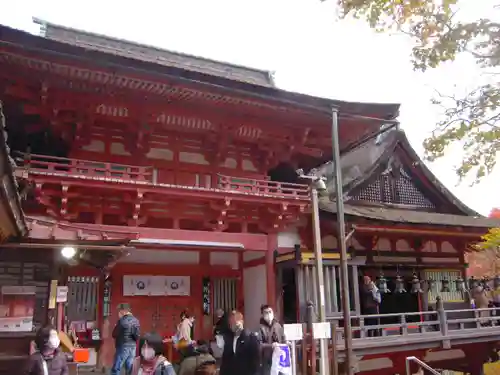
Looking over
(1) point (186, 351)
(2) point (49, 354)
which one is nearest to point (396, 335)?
(1) point (186, 351)

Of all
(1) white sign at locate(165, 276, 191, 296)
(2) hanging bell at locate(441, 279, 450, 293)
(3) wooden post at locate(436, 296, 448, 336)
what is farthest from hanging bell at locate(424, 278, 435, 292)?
(1) white sign at locate(165, 276, 191, 296)

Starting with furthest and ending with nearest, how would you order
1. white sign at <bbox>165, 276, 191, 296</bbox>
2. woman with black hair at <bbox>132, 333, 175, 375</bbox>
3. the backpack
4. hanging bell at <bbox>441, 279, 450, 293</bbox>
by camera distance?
hanging bell at <bbox>441, 279, 450, 293</bbox> → white sign at <bbox>165, 276, 191, 296</bbox> → the backpack → woman with black hair at <bbox>132, 333, 175, 375</bbox>

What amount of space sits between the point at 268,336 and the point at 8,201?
14.4ft

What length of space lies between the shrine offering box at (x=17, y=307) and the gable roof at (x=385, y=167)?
8.59 meters

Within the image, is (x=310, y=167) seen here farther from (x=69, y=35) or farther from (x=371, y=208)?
(x=69, y=35)

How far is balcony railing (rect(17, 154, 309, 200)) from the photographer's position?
9781mm

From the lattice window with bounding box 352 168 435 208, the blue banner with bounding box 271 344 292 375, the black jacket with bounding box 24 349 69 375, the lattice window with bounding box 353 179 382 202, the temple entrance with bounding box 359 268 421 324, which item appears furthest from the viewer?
the lattice window with bounding box 352 168 435 208

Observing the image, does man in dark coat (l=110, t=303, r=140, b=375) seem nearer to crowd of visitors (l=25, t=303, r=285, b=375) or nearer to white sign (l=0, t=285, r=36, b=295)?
crowd of visitors (l=25, t=303, r=285, b=375)

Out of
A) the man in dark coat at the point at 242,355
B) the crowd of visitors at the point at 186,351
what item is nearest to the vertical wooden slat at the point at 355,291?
the crowd of visitors at the point at 186,351

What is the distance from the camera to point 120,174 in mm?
11508

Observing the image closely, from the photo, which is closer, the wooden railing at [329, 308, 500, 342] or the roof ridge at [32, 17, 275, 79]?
the wooden railing at [329, 308, 500, 342]

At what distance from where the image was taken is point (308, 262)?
1227 centimetres

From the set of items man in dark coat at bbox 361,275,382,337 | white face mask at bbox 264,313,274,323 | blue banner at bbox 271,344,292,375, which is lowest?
blue banner at bbox 271,344,292,375

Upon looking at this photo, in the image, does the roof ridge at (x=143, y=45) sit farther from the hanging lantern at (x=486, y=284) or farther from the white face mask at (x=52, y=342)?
the white face mask at (x=52, y=342)
